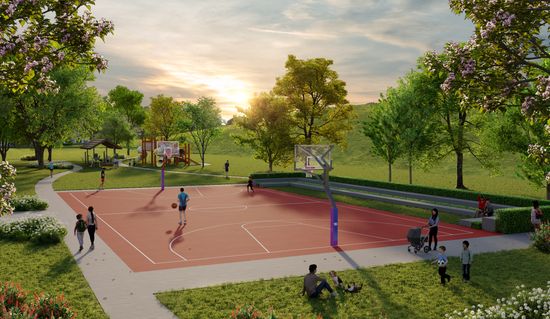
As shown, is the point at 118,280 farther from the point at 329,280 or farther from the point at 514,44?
the point at 514,44

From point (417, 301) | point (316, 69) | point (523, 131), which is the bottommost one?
point (417, 301)

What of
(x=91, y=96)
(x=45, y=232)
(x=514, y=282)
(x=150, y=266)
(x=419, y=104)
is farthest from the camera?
(x=91, y=96)

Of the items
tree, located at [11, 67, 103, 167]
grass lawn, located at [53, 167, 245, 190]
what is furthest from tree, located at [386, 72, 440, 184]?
tree, located at [11, 67, 103, 167]

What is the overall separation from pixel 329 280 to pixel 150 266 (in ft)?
20.5

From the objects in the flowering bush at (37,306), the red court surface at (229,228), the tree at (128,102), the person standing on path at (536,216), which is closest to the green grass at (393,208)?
the red court surface at (229,228)

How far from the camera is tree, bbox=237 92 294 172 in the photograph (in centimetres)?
4781

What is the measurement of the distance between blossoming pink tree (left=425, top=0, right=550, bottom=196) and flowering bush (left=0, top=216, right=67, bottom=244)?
15958mm

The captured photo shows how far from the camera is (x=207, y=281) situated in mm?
14102

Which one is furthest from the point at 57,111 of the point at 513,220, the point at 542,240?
the point at 542,240

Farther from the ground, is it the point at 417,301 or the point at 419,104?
the point at 419,104

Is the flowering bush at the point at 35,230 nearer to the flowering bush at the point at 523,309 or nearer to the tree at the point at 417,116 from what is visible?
the flowering bush at the point at 523,309

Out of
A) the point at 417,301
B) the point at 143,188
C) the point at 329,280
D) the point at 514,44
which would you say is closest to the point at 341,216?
the point at 329,280

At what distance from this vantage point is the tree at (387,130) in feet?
131

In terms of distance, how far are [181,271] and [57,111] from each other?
46.0 metres
